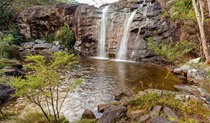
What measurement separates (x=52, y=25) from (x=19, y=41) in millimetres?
5555

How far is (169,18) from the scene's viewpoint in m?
18.6

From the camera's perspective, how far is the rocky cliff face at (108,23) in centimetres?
1969

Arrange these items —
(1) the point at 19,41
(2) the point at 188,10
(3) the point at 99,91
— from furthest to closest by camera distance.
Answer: (1) the point at 19,41, (2) the point at 188,10, (3) the point at 99,91

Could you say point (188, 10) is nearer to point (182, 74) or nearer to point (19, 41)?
point (182, 74)

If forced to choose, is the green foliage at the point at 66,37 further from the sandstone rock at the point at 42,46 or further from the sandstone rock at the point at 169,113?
the sandstone rock at the point at 169,113

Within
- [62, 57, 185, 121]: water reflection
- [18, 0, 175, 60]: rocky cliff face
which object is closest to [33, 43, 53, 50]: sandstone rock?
[18, 0, 175, 60]: rocky cliff face

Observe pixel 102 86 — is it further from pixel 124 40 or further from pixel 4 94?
pixel 124 40

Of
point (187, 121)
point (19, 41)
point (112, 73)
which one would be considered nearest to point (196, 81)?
point (112, 73)

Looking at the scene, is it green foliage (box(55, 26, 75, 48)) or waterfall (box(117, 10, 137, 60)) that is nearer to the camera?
waterfall (box(117, 10, 137, 60))

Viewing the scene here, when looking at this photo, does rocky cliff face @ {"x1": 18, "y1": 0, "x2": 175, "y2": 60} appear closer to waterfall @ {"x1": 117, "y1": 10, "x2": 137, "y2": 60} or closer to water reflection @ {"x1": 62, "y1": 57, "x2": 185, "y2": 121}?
waterfall @ {"x1": 117, "y1": 10, "x2": 137, "y2": 60}

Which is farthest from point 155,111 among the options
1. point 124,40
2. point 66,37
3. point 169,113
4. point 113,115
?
point 66,37

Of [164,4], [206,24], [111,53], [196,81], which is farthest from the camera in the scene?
[111,53]

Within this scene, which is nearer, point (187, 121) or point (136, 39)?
point (187, 121)

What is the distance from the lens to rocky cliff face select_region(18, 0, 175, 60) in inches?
775
